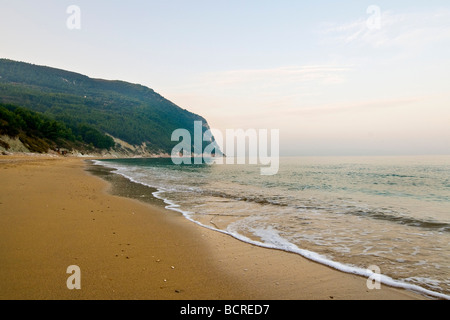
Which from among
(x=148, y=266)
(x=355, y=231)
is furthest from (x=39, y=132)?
(x=355, y=231)

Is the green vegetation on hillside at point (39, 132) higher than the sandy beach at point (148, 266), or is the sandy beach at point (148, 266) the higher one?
the green vegetation on hillside at point (39, 132)

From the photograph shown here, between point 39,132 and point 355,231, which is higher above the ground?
→ point 39,132

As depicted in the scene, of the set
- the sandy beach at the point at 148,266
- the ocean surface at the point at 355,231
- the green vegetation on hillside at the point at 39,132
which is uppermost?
the green vegetation on hillside at the point at 39,132

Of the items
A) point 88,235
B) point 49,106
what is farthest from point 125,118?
point 88,235

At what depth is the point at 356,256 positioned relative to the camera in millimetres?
5867

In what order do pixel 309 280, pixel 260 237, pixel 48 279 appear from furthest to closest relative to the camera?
pixel 260 237 < pixel 309 280 < pixel 48 279

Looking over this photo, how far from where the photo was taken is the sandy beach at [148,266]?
369 centimetres

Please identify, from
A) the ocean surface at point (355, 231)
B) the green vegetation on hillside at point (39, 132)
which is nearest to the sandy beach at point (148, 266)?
the ocean surface at point (355, 231)

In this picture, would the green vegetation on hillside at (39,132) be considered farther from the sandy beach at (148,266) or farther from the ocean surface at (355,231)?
the sandy beach at (148,266)

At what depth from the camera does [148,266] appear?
180 inches

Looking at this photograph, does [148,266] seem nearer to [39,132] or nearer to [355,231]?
[355,231]
